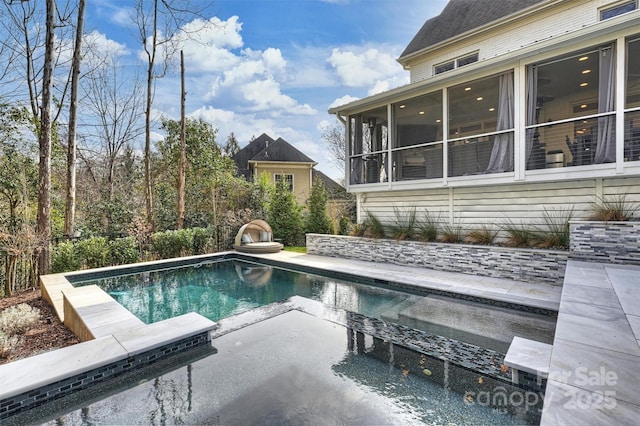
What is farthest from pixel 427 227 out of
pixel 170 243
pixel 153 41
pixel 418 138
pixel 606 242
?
pixel 153 41

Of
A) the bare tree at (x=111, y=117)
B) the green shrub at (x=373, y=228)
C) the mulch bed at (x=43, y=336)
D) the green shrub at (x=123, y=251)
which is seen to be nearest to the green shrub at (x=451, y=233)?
the green shrub at (x=373, y=228)

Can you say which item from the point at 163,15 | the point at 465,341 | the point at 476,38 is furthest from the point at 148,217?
the point at 476,38

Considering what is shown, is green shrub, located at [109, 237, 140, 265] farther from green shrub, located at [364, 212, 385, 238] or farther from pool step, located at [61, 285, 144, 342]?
green shrub, located at [364, 212, 385, 238]

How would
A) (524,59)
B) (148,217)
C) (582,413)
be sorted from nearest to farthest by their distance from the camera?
1. (582,413)
2. (524,59)
3. (148,217)

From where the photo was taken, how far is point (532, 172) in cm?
698

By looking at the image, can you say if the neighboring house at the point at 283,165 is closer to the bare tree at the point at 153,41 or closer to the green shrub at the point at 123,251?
the bare tree at the point at 153,41

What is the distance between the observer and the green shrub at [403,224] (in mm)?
8789

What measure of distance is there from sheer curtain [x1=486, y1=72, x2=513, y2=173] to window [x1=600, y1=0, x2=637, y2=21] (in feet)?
14.8

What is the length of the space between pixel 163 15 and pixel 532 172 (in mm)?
13769

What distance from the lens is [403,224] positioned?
9.23 metres

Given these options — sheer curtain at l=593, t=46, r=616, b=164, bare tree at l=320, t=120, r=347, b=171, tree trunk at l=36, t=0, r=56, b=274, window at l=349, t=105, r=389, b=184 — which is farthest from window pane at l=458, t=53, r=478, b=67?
A: tree trunk at l=36, t=0, r=56, b=274

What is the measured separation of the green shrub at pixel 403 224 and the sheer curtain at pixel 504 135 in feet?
8.07

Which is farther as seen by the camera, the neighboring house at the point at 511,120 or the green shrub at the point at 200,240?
the green shrub at the point at 200,240

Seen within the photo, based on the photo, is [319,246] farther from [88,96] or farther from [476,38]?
[88,96]
